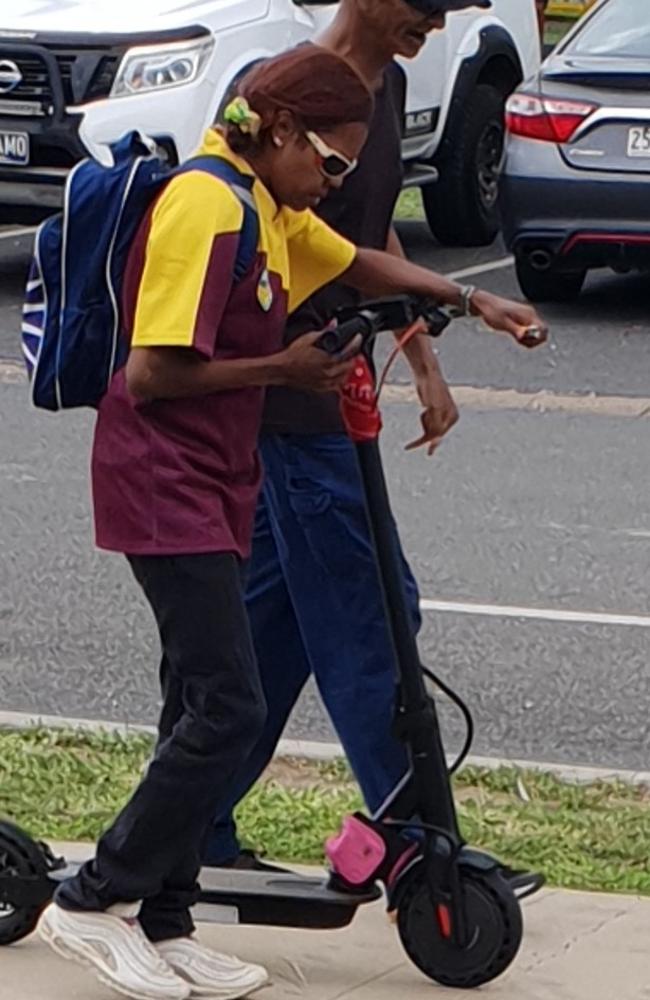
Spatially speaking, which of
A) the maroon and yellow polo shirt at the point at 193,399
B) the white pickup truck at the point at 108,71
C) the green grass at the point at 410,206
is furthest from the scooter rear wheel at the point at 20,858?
the green grass at the point at 410,206

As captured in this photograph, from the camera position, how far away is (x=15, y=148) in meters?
12.2

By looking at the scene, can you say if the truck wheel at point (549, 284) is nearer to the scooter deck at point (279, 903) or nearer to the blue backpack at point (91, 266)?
the scooter deck at point (279, 903)

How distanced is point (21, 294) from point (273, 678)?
882 centimetres

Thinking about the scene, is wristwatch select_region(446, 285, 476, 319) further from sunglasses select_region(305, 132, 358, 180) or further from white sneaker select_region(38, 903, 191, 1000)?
Result: white sneaker select_region(38, 903, 191, 1000)

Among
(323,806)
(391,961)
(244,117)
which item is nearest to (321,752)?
(323,806)

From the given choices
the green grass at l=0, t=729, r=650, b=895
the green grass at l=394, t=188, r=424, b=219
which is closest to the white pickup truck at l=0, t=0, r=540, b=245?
the green grass at l=394, t=188, r=424, b=219

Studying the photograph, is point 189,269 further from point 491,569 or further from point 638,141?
point 638,141

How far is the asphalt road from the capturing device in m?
6.21

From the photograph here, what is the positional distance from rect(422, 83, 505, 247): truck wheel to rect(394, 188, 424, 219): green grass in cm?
120

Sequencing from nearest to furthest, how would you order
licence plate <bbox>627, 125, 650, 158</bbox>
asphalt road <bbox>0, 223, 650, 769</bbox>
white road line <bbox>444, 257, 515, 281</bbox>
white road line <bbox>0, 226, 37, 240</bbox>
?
asphalt road <bbox>0, 223, 650, 769</bbox>, licence plate <bbox>627, 125, 650, 158</bbox>, white road line <bbox>444, 257, 515, 281</bbox>, white road line <bbox>0, 226, 37, 240</bbox>

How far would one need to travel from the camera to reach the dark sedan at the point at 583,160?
11484 millimetres

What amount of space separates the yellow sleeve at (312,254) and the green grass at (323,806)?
4.29 feet

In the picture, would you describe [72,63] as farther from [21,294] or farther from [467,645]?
[467,645]

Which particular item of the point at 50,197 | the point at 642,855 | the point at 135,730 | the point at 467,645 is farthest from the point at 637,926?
the point at 50,197
